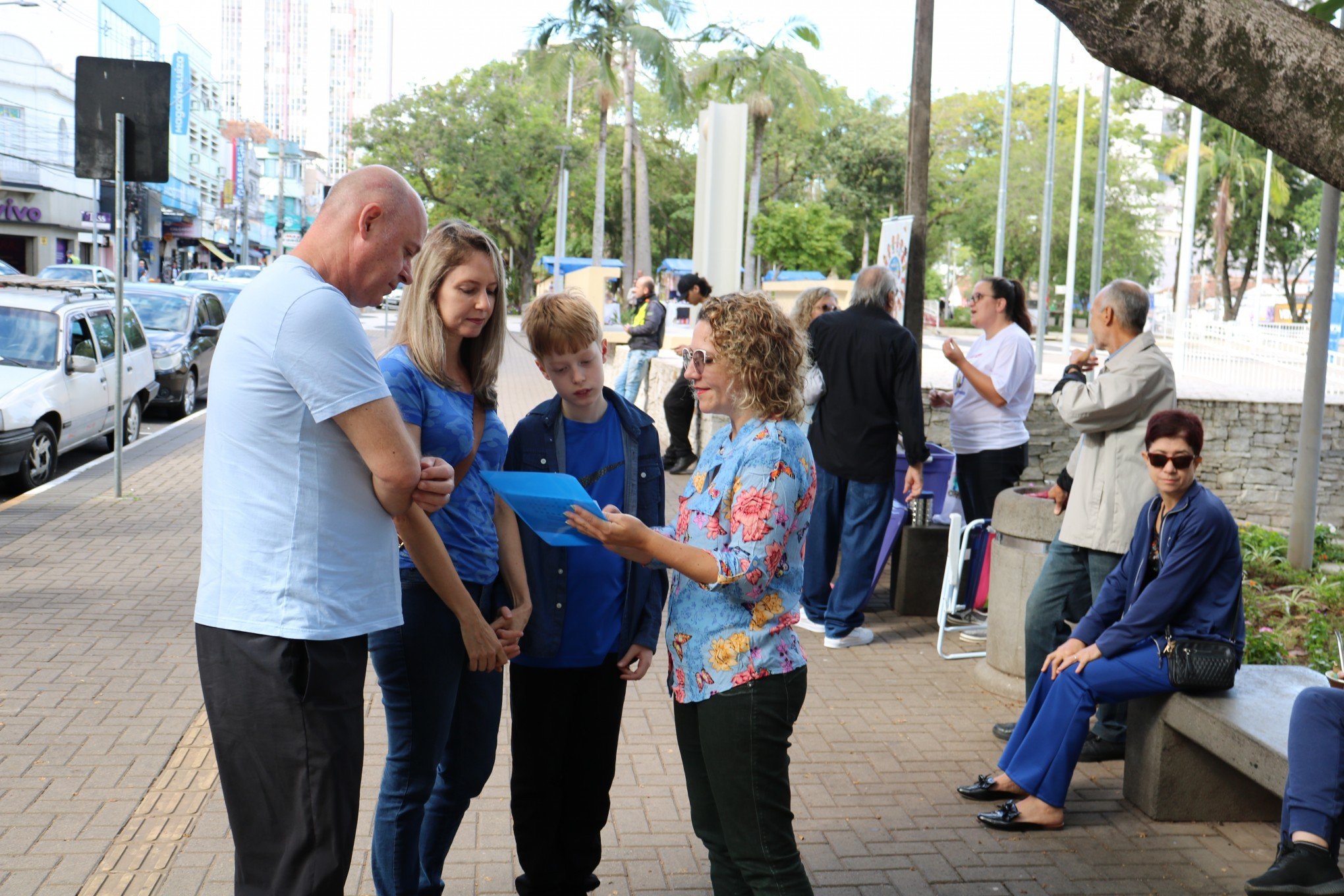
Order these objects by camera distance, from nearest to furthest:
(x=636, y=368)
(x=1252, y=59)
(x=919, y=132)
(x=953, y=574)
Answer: (x=1252, y=59) < (x=953, y=574) < (x=919, y=132) < (x=636, y=368)

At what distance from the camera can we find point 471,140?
48625 mm

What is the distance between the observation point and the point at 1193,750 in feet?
15.3

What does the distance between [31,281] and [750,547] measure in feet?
43.4

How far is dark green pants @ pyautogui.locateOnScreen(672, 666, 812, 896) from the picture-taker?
298cm

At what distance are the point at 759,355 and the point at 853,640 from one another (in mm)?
4315

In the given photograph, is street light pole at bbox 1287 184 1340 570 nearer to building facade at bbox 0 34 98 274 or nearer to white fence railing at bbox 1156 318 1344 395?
white fence railing at bbox 1156 318 1344 395

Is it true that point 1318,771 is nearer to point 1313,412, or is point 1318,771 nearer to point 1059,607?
point 1059,607

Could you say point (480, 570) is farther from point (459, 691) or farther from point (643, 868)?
point (643, 868)

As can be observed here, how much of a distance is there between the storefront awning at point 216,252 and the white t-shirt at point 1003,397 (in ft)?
258

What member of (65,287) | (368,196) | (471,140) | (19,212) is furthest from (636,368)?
(19,212)

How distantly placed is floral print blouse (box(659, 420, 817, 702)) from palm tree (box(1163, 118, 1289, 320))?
5691 centimetres

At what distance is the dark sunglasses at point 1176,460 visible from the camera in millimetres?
4500

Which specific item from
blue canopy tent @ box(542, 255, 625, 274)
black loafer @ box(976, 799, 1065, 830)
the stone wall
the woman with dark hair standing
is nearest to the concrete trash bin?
black loafer @ box(976, 799, 1065, 830)

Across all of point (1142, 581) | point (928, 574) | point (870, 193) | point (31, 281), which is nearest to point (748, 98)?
point (870, 193)
